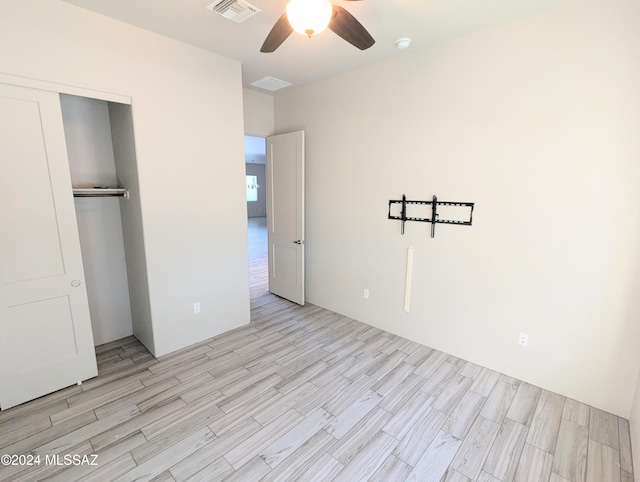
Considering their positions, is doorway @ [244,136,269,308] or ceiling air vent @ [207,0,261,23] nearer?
ceiling air vent @ [207,0,261,23]

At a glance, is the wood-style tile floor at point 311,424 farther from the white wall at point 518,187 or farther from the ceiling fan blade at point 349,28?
the ceiling fan blade at point 349,28

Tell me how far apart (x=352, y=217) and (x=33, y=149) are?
287 centimetres

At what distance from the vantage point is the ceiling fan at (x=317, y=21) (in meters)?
1.50

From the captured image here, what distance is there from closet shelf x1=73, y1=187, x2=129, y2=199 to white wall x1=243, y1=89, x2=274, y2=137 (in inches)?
69.4

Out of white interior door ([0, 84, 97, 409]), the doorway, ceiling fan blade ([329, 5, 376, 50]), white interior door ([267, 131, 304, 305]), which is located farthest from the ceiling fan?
the doorway

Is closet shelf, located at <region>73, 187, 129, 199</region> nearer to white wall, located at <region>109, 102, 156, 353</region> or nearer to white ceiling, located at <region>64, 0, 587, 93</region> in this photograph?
white wall, located at <region>109, 102, 156, 353</region>

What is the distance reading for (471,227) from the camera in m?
2.71

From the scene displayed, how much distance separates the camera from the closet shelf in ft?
8.66

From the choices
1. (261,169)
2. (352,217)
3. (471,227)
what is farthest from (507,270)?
(261,169)

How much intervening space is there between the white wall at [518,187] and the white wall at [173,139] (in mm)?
1413

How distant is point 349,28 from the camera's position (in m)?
1.76

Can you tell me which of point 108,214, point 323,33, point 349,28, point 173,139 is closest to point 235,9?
point 323,33

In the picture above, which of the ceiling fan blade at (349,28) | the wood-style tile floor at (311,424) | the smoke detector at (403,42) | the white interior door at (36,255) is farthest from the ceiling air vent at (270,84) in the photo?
the wood-style tile floor at (311,424)

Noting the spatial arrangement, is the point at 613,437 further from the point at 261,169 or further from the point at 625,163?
the point at 261,169
